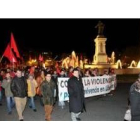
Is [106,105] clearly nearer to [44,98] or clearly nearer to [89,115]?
[89,115]

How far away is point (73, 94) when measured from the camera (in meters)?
8.96

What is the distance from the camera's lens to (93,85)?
1424cm

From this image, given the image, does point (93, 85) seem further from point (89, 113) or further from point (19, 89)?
point (19, 89)

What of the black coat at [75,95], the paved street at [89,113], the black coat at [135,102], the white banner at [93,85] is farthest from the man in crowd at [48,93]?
the black coat at [135,102]

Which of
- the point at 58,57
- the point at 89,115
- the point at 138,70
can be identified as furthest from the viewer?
the point at 58,57

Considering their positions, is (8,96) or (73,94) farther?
(8,96)

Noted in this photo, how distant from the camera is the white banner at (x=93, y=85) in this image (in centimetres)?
1215

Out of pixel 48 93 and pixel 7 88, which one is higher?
pixel 48 93

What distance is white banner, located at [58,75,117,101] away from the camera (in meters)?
12.1

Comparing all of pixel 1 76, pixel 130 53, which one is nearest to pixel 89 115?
pixel 1 76

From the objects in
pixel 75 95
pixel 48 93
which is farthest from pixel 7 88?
pixel 75 95

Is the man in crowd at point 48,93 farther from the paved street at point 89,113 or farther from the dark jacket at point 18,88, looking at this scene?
the paved street at point 89,113

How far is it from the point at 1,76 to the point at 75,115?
772cm

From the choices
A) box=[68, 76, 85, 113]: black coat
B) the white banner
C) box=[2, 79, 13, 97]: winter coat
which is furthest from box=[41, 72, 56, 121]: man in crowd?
the white banner
